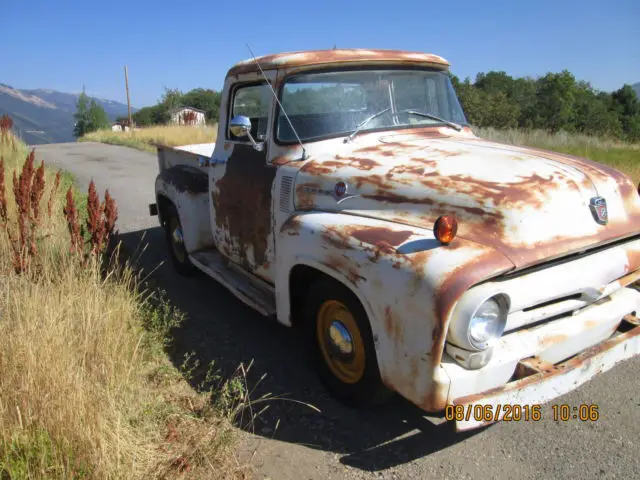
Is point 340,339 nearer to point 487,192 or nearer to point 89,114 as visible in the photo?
point 487,192

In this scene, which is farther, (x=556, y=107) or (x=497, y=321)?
(x=556, y=107)

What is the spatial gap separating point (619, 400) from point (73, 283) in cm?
376

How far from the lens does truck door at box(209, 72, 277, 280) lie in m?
3.70

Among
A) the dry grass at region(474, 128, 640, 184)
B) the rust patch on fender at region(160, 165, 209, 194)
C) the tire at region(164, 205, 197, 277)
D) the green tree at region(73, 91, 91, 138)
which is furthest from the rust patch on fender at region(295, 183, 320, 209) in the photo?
the green tree at region(73, 91, 91, 138)

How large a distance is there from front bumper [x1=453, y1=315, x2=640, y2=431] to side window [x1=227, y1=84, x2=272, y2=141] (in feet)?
7.92

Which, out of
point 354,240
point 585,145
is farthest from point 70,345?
point 585,145

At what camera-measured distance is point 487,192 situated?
262 centimetres

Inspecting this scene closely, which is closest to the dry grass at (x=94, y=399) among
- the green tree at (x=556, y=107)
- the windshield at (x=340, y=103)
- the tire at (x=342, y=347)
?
the tire at (x=342, y=347)

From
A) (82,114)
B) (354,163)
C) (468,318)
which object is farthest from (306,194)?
(82,114)

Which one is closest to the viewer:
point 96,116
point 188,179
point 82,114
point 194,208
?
point 194,208

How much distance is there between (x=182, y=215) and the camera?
4.89m

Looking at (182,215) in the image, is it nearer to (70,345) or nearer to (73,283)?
(73,283)

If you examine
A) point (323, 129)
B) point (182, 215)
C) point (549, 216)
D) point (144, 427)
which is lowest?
point (144, 427)

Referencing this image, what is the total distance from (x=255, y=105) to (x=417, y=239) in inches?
88.0
